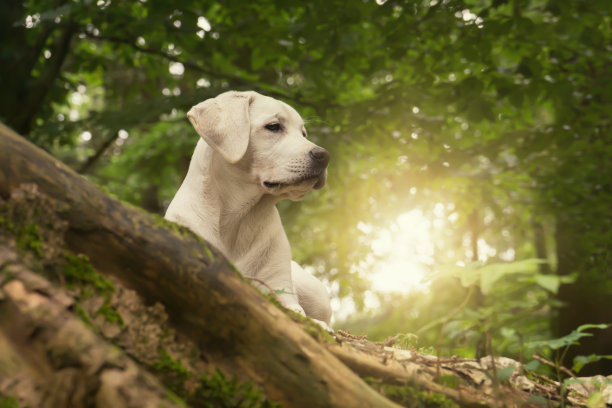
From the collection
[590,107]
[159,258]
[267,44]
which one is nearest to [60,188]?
[159,258]

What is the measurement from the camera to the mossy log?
2498mm

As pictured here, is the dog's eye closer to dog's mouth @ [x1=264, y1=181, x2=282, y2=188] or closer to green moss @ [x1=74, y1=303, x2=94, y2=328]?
dog's mouth @ [x1=264, y1=181, x2=282, y2=188]

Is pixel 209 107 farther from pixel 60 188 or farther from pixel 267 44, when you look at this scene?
pixel 267 44

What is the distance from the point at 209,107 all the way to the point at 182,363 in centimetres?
206

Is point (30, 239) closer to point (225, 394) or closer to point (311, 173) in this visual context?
point (225, 394)

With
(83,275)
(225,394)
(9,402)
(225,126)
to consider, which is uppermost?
(225,126)

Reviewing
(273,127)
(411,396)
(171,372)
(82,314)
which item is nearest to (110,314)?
(82,314)

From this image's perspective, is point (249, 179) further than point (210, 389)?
Yes

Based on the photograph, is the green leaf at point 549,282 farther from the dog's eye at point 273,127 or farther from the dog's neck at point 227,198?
the dog's eye at point 273,127

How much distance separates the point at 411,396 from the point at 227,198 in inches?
73.8

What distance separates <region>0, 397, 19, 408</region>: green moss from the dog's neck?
2121mm

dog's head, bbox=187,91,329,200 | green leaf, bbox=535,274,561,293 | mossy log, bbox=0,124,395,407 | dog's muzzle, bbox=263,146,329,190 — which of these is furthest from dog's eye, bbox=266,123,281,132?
green leaf, bbox=535,274,561,293

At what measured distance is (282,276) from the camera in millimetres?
4035

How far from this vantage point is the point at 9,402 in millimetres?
1866
